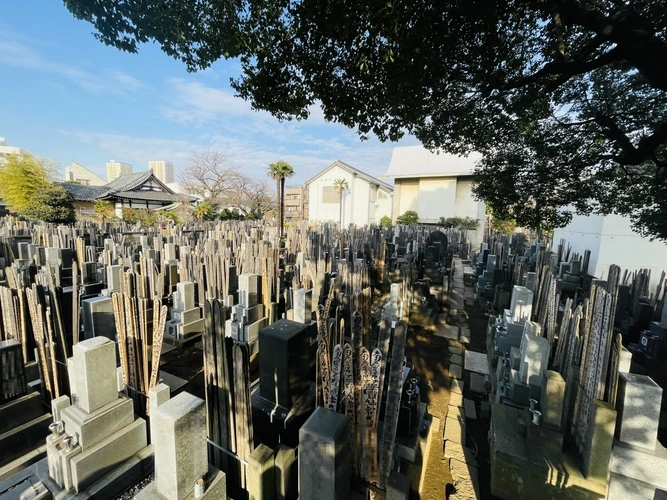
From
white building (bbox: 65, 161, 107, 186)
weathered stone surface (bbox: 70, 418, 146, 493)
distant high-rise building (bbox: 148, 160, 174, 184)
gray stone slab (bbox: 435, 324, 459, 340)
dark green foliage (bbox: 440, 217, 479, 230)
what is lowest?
gray stone slab (bbox: 435, 324, 459, 340)

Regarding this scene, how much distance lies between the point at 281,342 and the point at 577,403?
2927mm

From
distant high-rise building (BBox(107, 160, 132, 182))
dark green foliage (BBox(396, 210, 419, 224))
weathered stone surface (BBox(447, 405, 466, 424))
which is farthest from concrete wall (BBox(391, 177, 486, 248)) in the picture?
distant high-rise building (BBox(107, 160, 132, 182))

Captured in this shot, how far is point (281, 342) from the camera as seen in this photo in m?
2.63

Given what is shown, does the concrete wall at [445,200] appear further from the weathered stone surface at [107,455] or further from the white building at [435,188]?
the weathered stone surface at [107,455]

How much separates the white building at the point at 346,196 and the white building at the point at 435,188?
→ 4136mm

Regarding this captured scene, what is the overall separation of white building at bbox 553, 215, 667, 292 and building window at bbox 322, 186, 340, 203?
83.1 ft

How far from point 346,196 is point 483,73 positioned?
97.6ft

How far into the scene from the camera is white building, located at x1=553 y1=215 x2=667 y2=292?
10367 millimetres

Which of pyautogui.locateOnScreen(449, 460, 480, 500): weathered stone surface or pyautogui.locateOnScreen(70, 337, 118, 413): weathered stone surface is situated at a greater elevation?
pyautogui.locateOnScreen(70, 337, 118, 413): weathered stone surface

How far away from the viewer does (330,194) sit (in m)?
35.7

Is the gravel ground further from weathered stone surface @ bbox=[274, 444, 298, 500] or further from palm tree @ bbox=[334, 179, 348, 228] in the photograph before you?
palm tree @ bbox=[334, 179, 348, 228]

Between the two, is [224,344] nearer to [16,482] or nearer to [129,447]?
[129,447]

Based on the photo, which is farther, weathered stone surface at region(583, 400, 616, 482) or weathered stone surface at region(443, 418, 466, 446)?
weathered stone surface at region(443, 418, 466, 446)

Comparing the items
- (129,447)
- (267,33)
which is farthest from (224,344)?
(267,33)
